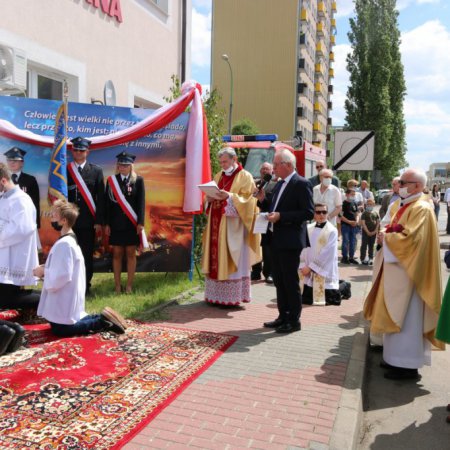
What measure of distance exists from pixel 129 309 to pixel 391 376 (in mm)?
3308

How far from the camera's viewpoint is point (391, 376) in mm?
5039

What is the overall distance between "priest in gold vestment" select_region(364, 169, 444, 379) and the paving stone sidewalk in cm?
47

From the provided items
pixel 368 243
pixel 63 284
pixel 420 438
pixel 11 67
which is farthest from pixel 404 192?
pixel 368 243

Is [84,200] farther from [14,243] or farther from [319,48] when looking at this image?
[319,48]

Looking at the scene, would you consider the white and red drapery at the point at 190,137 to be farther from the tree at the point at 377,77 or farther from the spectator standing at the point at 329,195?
the tree at the point at 377,77

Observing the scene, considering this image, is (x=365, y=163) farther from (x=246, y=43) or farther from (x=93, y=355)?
(x=246, y=43)

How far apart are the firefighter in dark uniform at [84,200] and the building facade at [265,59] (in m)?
47.0

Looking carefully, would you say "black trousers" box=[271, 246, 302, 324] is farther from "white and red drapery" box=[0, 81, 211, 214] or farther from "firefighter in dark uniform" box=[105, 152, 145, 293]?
"firefighter in dark uniform" box=[105, 152, 145, 293]

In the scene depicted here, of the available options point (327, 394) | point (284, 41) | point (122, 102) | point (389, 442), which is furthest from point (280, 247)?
point (284, 41)

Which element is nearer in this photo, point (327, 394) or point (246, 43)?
point (327, 394)

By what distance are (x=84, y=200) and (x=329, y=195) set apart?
4967mm

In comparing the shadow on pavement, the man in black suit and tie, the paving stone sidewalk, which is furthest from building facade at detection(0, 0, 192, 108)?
the shadow on pavement

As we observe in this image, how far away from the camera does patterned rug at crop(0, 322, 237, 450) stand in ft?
11.6

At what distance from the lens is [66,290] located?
18.2 ft
